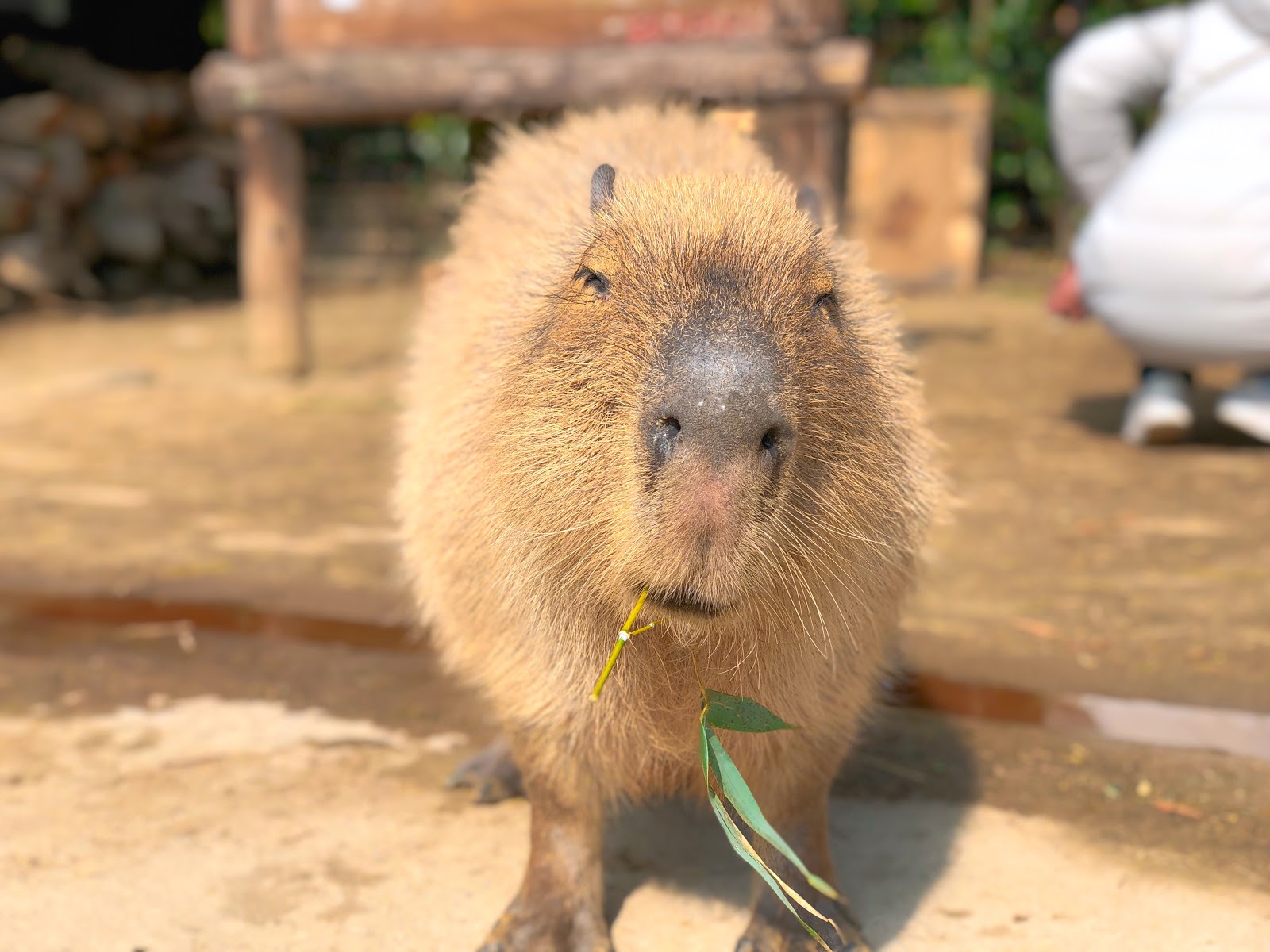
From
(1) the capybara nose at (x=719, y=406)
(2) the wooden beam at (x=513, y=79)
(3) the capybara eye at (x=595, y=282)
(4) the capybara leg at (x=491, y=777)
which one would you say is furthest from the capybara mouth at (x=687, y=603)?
(2) the wooden beam at (x=513, y=79)

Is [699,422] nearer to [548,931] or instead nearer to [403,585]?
[548,931]

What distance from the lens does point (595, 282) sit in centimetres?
166

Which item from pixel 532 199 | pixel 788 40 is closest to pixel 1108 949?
pixel 532 199

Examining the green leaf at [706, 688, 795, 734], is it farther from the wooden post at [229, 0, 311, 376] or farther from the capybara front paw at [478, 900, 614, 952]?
the wooden post at [229, 0, 311, 376]

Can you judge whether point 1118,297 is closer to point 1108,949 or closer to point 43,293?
point 1108,949

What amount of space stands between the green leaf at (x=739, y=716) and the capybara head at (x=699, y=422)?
0.11 meters

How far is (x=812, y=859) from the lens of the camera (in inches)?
79.4

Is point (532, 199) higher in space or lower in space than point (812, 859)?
higher

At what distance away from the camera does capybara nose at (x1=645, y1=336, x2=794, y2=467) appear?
1.42 m

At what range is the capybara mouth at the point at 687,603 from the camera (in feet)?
4.91

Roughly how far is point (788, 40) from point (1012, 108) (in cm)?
550

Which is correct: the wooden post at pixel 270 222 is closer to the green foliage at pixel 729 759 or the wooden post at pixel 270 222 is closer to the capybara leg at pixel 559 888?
the capybara leg at pixel 559 888

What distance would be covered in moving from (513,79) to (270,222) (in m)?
1.42

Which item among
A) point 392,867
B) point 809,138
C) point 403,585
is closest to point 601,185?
point 392,867
